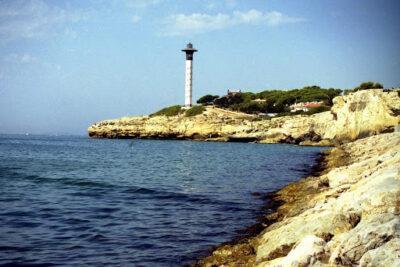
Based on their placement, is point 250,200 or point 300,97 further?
point 300,97

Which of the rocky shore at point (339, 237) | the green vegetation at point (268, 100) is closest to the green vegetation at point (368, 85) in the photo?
the green vegetation at point (268, 100)

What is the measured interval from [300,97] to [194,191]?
10797 cm

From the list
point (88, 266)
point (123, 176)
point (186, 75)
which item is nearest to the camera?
point (88, 266)

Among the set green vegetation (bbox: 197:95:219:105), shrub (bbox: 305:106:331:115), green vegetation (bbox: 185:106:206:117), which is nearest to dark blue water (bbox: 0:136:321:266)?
shrub (bbox: 305:106:331:115)

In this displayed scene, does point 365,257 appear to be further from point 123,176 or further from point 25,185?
point 123,176

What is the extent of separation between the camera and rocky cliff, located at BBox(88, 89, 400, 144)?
6812 centimetres

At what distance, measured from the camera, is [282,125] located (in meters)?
87.0

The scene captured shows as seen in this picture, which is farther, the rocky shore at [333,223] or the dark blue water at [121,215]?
the dark blue water at [121,215]

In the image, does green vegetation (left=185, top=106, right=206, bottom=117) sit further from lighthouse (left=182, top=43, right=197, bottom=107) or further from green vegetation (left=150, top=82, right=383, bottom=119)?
lighthouse (left=182, top=43, right=197, bottom=107)

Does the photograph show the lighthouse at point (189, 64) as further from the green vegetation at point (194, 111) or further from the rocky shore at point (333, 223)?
the rocky shore at point (333, 223)

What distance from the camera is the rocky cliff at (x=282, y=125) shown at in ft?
Answer: 224

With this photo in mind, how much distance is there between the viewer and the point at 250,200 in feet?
64.6

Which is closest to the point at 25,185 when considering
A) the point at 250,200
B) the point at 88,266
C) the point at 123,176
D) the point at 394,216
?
the point at 123,176

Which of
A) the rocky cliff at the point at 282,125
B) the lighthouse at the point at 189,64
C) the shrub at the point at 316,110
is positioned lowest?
the rocky cliff at the point at 282,125
